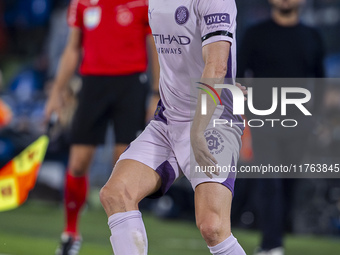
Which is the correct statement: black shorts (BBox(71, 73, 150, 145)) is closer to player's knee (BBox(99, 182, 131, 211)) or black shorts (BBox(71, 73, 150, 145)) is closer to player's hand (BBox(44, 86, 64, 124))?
player's hand (BBox(44, 86, 64, 124))

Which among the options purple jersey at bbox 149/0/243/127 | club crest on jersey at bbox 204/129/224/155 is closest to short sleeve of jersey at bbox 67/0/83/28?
purple jersey at bbox 149/0/243/127

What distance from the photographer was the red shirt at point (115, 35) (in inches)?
214

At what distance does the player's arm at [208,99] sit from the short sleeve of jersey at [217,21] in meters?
0.04

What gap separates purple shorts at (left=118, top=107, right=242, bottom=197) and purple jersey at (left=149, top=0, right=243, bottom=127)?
78 mm

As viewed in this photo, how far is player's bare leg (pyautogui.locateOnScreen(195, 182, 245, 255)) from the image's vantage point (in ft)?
11.7

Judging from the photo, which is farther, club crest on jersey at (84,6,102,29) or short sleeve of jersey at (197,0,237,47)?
club crest on jersey at (84,6,102,29)

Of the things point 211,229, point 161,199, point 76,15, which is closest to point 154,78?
point 76,15

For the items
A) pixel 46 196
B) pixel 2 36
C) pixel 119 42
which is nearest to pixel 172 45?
pixel 119 42

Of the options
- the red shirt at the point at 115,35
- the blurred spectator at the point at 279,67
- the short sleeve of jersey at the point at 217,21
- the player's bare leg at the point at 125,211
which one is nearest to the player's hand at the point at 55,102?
the red shirt at the point at 115,35

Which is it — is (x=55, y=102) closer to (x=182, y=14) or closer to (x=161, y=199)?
(x=182, y=14)

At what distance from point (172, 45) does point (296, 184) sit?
4.56 meters

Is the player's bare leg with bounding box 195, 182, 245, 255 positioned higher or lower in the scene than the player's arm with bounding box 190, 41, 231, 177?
lower

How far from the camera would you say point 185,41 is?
148 inches

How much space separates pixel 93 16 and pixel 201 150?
2.26 metres
